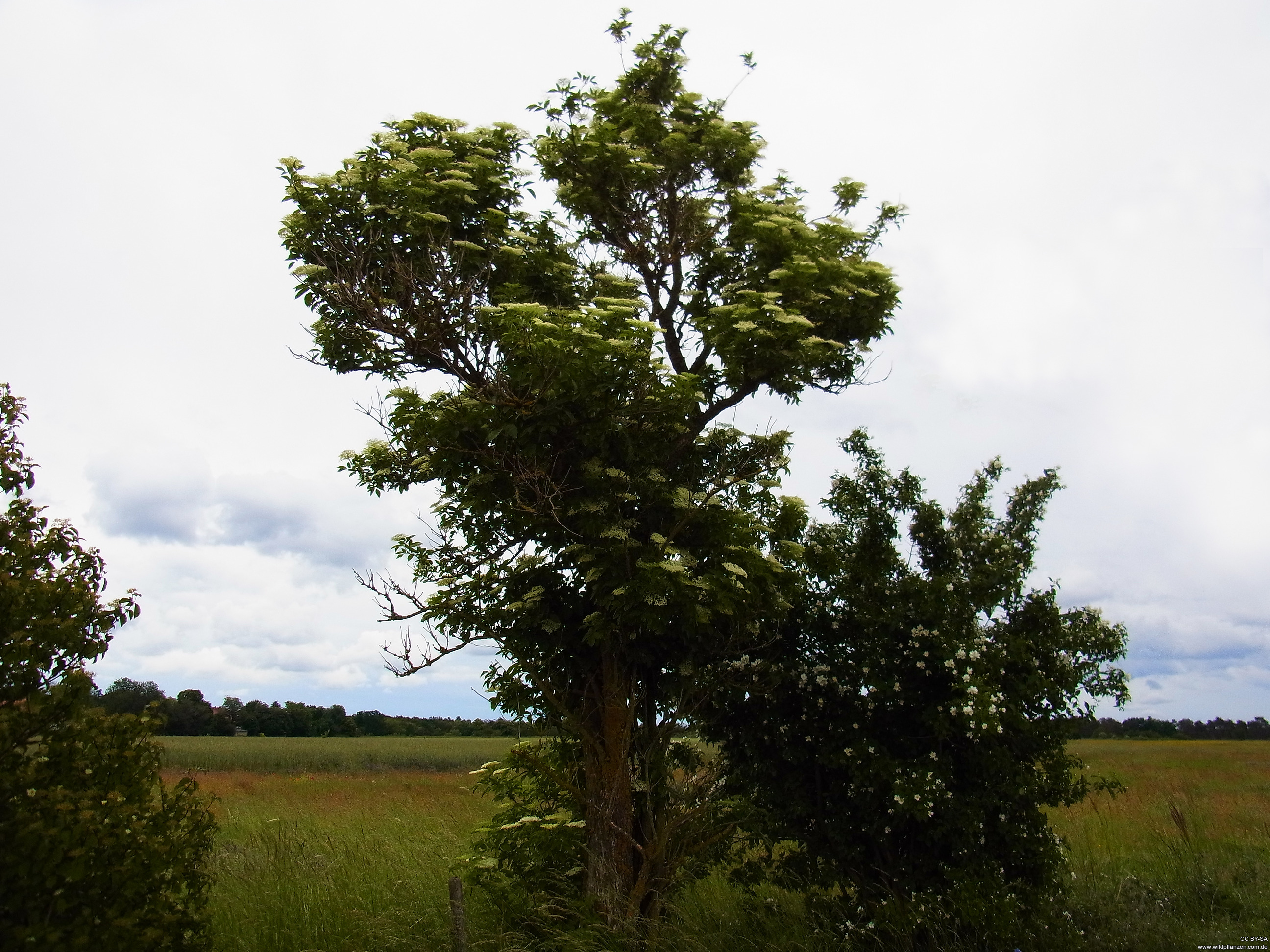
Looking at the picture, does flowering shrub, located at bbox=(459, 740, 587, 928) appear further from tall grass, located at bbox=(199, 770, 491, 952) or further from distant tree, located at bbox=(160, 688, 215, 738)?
distant tree, located at bbox=(160, 688, 215, 738)

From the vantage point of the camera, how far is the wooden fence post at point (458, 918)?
8867mm

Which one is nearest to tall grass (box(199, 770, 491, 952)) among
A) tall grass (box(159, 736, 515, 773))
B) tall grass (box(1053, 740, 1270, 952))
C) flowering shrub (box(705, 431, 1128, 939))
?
flowering shrub (box(705, 431, 1128, 939))

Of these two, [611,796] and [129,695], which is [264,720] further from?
[611,796]

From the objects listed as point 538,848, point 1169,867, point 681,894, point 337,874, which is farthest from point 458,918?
point 1169,867

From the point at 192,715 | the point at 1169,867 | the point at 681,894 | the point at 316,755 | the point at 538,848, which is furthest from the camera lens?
the point at 192,715

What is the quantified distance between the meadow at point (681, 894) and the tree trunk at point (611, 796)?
0.72 metres

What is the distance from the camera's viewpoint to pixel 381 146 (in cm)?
1111

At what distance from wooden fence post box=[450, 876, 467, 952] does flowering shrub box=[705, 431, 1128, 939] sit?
308cm

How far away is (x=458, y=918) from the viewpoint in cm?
896

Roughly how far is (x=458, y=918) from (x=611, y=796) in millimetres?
1912

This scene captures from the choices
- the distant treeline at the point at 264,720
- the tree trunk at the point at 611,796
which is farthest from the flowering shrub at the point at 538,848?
the distant treeline at the point at 264,720

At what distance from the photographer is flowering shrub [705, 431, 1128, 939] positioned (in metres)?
8.95

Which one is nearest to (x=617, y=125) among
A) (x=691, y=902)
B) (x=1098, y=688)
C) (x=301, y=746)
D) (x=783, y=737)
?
(x=783, y=737)

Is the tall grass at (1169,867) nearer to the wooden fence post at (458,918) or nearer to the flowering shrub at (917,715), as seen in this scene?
the flowering shrub at (917,715)
